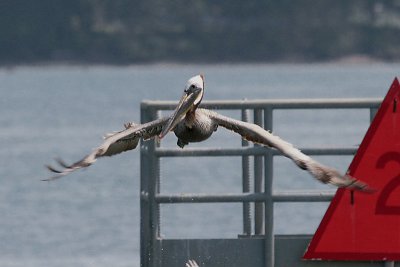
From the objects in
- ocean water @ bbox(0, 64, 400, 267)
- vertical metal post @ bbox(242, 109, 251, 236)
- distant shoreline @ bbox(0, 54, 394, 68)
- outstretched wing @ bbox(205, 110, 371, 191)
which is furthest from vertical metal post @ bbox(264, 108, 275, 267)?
distant shoreline @ bbox(0, 54, 394, 68)

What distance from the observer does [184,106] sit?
40.2 ft

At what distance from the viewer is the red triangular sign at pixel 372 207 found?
13461mm

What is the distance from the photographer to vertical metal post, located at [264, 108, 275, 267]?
1356 centimetres

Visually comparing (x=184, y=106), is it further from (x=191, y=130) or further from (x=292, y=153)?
(x=292, y=153)

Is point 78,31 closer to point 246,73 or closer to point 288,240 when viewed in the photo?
point 246,73

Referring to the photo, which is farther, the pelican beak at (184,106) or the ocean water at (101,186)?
the ocean water at (101,186)

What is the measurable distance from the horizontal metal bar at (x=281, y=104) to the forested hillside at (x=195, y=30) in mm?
146856

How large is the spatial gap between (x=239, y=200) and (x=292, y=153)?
5.31ft

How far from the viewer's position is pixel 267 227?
44.8ft

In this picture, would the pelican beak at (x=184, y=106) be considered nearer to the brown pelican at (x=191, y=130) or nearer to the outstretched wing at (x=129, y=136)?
the brown pelican at (x=191, y=130)

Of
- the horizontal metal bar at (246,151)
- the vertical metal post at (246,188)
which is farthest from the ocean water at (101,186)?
the horizontal metal bar at (246,151)

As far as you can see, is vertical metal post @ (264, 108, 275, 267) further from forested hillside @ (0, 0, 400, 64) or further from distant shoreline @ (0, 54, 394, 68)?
distant shoreline @ (0, 54, 394, 68)

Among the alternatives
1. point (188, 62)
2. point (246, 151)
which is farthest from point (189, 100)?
point (188, 62)

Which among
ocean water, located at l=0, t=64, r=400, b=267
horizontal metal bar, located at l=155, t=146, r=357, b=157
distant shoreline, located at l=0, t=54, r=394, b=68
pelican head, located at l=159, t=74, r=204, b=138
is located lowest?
horizontal metal bar, located at l=155, t=146, r=357, b=157
